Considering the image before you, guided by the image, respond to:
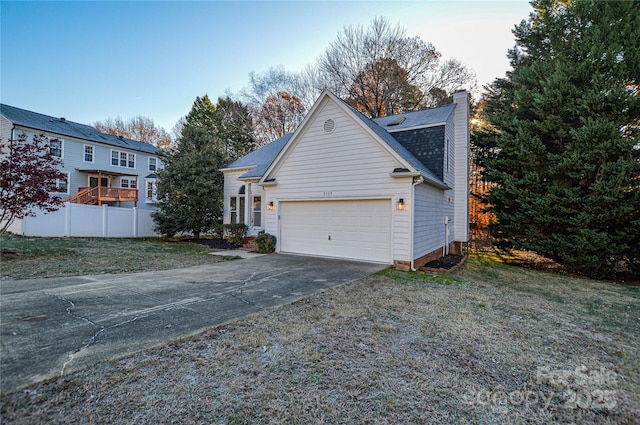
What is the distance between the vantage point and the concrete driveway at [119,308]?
296cm

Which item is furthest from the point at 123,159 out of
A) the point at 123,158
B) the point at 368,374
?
the point at 368,374

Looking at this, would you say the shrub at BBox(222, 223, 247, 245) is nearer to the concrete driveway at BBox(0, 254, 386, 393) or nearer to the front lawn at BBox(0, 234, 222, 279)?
the front lawn at BBox(0, 234, 222, 279)

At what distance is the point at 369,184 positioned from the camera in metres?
9.14

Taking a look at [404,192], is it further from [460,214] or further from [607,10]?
[607,10]

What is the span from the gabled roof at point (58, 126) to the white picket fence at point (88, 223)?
15.0 feet

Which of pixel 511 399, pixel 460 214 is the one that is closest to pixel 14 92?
pixel 511 399

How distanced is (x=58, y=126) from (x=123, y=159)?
442cm

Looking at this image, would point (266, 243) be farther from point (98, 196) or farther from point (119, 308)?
point (98, 196)

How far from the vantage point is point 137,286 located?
231 inches

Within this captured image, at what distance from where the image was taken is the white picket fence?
1274 cm

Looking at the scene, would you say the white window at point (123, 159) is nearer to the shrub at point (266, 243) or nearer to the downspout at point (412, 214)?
the shrub at point (266, 243)

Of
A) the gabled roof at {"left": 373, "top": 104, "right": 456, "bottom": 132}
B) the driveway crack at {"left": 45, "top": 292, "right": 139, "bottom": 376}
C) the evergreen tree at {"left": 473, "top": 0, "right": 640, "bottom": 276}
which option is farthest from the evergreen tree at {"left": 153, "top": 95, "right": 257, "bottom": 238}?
the evergreen tree at {"left": 473, "top": 0, "right": 640, "bottom": 276}

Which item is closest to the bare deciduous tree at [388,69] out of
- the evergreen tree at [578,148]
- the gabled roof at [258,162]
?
the gabled roof at [258,162]

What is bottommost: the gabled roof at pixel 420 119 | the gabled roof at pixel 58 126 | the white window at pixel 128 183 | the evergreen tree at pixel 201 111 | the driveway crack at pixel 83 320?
the driveway crack at pixel 83 320
